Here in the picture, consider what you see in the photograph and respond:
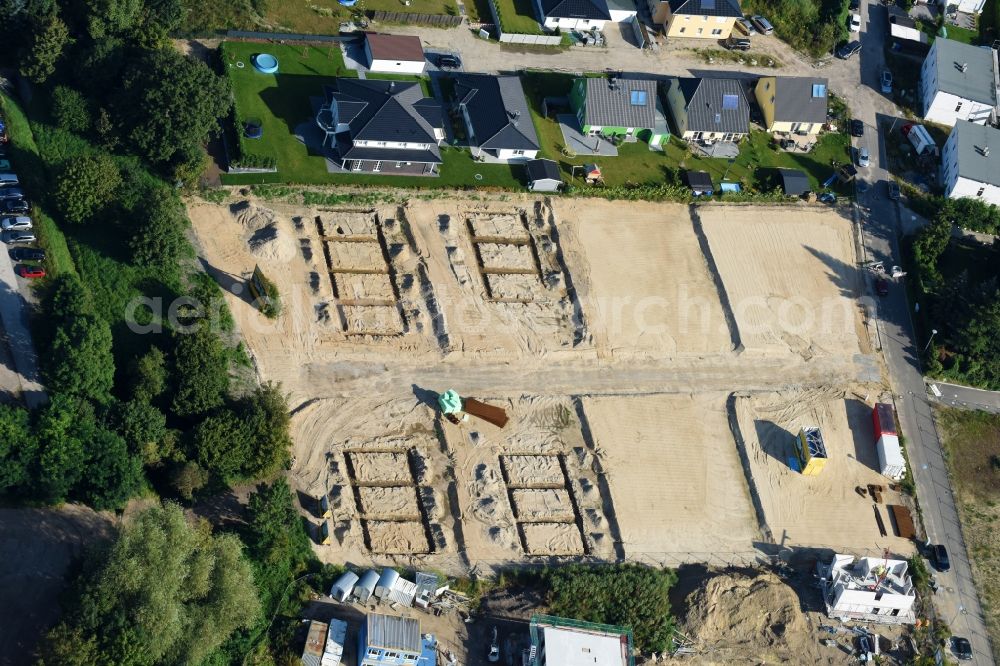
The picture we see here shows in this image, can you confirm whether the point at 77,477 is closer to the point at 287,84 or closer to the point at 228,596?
the point at 228,596

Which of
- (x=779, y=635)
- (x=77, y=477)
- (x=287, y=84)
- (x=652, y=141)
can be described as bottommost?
(x=779, y=635)

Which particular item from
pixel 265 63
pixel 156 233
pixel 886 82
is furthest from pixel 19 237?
pixel 886 82

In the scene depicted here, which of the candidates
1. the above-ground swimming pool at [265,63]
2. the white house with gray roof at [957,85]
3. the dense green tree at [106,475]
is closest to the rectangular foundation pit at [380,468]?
the dense green tree at [106,475]

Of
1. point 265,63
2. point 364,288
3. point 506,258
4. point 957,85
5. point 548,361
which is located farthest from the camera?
point 957,85

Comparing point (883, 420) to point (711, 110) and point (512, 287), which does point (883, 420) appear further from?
point (711, 110)

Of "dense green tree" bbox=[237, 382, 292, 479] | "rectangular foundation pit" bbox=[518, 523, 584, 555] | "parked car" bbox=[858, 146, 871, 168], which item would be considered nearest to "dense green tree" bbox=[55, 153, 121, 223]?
"dense green tree" bbox=[237, 382, 292, 479]

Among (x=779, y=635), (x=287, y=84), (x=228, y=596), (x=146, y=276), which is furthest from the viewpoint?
(x=287, y=84)

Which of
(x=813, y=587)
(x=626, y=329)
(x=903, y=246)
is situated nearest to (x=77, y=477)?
(x=626, y=329)
